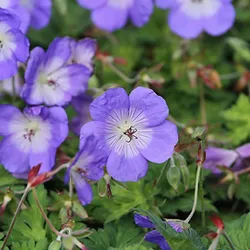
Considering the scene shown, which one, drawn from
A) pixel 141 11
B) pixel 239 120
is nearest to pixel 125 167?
pixel 239 120

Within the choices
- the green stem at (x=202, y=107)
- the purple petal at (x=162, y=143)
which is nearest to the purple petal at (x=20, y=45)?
the purple petal at (x=162, y=143)

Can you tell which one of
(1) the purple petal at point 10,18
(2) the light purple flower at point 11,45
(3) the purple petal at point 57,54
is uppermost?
(1) the purple petal at point 10,18

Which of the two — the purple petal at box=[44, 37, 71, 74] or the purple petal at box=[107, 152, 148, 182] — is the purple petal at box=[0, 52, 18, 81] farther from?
the purple petal at box=[107, 152, 148, 182]

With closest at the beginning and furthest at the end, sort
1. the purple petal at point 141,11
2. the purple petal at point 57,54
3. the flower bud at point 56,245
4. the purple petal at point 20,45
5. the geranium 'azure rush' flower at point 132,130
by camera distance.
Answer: the flower bud at point 56,245
the geranium 'azure rush' flower at point 132,130
the purple petal at point 20,45
the purple petal at point 57,54
the purple petal at point 141,11

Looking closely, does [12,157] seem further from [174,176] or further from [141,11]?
[141,11]

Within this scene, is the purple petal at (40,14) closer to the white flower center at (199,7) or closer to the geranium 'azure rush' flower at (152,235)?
the white flower center at (199,7)

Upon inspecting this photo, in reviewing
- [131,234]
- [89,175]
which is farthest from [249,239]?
[89,175]
